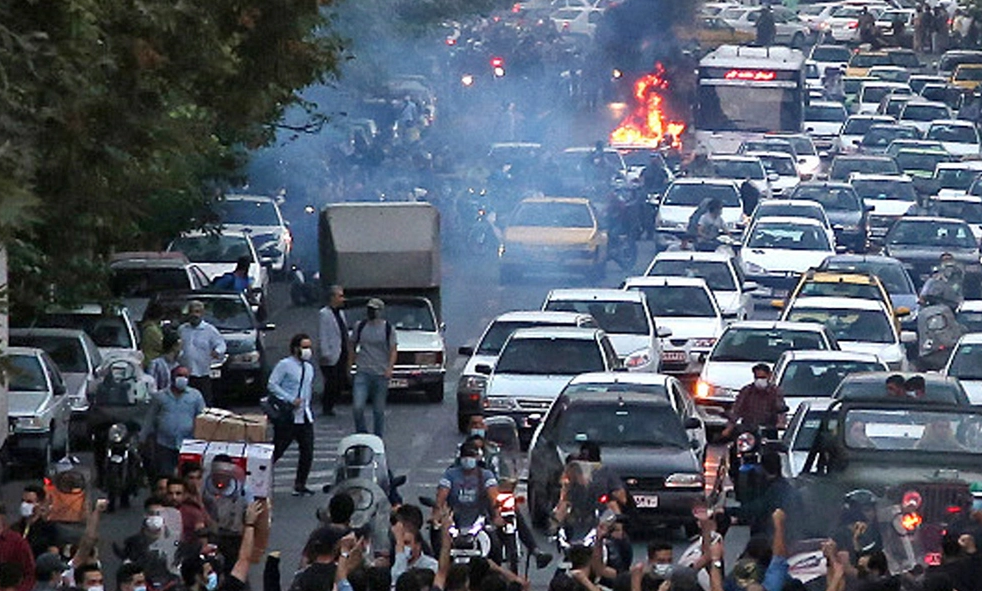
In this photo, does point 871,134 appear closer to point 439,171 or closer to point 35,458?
point 439,171

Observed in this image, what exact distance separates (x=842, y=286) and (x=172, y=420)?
14.7m

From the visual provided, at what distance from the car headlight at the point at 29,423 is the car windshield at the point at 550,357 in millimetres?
5133

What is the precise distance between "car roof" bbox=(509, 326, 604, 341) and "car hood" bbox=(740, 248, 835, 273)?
12.6 m

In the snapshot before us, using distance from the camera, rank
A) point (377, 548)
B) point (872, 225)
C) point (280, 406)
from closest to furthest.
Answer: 1. point (377, 548)
2. point (280, 406)
3. point (872, 225)

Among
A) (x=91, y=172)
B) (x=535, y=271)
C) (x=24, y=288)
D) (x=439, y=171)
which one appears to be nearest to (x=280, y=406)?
(x=24, y=288)

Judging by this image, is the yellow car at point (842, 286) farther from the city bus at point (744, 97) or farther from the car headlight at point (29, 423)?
the city bus at point (744, 97)

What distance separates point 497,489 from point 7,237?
7.34m

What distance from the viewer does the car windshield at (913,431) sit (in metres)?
23.0

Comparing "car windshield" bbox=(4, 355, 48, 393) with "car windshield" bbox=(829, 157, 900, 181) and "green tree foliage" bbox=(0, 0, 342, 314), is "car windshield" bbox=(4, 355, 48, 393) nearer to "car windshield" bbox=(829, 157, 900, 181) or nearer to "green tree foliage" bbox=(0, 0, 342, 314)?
"green tree foliage" bbox=(0, 0, 342, 314)

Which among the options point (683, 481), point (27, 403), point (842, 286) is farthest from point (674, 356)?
point (683, 481)

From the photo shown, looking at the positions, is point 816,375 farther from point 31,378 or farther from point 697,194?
point 697,194

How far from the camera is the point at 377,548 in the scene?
20781mm

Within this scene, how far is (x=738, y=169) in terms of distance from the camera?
58188mm

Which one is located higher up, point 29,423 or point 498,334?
point 29,423
